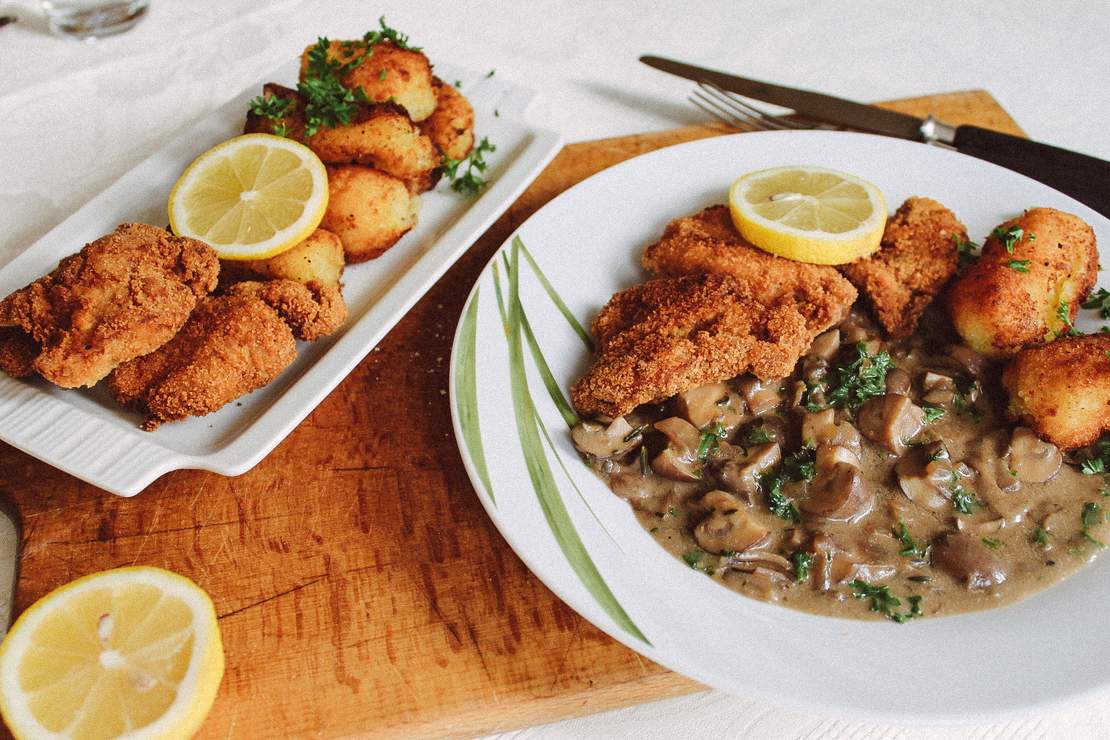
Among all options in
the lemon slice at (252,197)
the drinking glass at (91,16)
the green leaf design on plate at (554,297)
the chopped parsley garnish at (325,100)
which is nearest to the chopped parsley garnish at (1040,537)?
the green leaf design on plate at (554,297)

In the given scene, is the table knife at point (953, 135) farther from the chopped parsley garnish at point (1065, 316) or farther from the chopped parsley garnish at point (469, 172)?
the chopped parsley garnish at point (469, 172)

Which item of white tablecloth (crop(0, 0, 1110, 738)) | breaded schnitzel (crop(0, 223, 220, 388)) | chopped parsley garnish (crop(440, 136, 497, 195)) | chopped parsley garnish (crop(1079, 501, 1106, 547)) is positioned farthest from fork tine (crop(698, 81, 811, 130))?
breaded schnitzel (crop(0, 223, 220, 388))

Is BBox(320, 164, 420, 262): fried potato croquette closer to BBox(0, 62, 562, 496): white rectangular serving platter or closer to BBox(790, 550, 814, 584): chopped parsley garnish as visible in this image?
BBox(0, 62, 562, 496): white rectangular serving platter

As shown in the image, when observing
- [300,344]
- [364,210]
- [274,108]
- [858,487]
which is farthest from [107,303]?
[858,487]

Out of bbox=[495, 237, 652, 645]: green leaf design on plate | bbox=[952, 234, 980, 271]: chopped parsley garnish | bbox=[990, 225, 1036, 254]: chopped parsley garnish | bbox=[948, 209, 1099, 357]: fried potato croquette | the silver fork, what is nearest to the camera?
bbox=[495, 237, 652, 645]: green leaf design on plate

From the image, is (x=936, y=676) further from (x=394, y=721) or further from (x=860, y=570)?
(x=394, y=721)
